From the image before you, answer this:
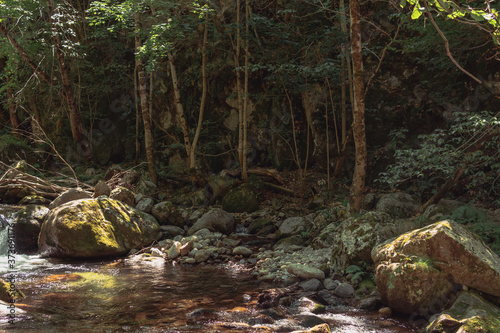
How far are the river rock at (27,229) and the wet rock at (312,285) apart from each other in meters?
5.57

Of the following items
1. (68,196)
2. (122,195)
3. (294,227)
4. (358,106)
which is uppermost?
(358,106)

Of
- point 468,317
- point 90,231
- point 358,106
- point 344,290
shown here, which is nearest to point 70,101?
point 90,231

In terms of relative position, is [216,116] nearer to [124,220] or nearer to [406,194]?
[124,220]

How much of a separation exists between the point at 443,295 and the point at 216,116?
30.7ft

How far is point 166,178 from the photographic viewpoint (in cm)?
1139

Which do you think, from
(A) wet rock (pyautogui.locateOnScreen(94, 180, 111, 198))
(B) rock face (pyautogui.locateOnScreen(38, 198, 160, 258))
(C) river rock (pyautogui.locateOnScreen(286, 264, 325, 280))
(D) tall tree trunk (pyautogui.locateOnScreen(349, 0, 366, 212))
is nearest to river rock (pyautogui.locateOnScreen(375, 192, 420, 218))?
(D) tall tree trunk (pyautogui.locateOnScreen(349, 0, 366, 212))

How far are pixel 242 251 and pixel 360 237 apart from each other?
2439 millimetres

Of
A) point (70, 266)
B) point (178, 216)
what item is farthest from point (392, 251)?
point (178, 216)

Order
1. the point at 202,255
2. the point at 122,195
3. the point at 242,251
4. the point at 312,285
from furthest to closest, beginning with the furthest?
the point at 122,195
the point at 242,251
the point at 202,255
the point at 312,285

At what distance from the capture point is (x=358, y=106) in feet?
19.2

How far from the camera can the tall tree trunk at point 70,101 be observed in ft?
36.4

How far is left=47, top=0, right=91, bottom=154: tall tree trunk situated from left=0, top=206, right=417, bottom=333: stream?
22.3 ft

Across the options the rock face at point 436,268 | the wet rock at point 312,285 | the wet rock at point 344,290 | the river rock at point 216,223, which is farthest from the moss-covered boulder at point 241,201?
the rock face at point 436,268

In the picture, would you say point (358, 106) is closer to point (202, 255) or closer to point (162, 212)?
point (202, 255)
